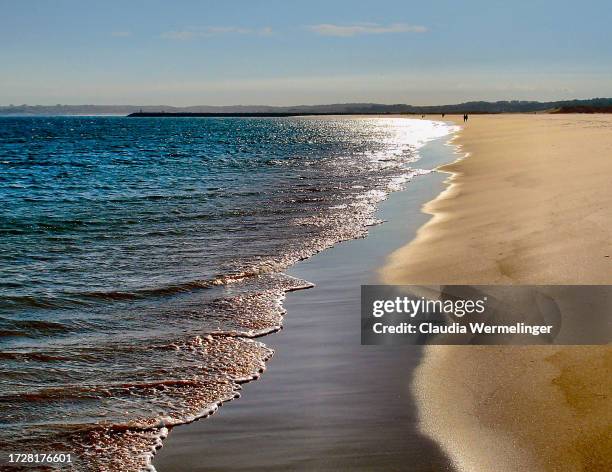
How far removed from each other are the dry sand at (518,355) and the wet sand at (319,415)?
0.89 feet

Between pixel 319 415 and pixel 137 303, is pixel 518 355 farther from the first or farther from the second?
pixel 137 303

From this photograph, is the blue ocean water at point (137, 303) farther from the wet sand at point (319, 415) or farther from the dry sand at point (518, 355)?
the dry sand at point (518, 355)

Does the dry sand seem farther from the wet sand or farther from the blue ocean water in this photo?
the blue ocean water

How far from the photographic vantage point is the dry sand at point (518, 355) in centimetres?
487

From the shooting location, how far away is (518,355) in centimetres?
662

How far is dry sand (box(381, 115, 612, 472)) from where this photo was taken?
4867 mm

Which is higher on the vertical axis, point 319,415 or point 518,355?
point 518,355

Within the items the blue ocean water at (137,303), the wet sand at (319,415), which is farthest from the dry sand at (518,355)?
the blue ocean water at (137,303)

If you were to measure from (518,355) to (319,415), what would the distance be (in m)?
2.26

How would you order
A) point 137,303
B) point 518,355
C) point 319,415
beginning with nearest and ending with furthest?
point 319,415
point 518,355
point 137,303

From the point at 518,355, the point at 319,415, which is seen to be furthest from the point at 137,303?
the point at 518,355

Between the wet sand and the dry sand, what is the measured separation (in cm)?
27

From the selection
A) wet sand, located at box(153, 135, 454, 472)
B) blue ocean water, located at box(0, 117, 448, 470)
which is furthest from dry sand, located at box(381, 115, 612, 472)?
blue ocean water, located at box(0, 117, 448, 470)

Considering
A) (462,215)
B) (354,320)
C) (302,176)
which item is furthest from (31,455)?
(302,176)
